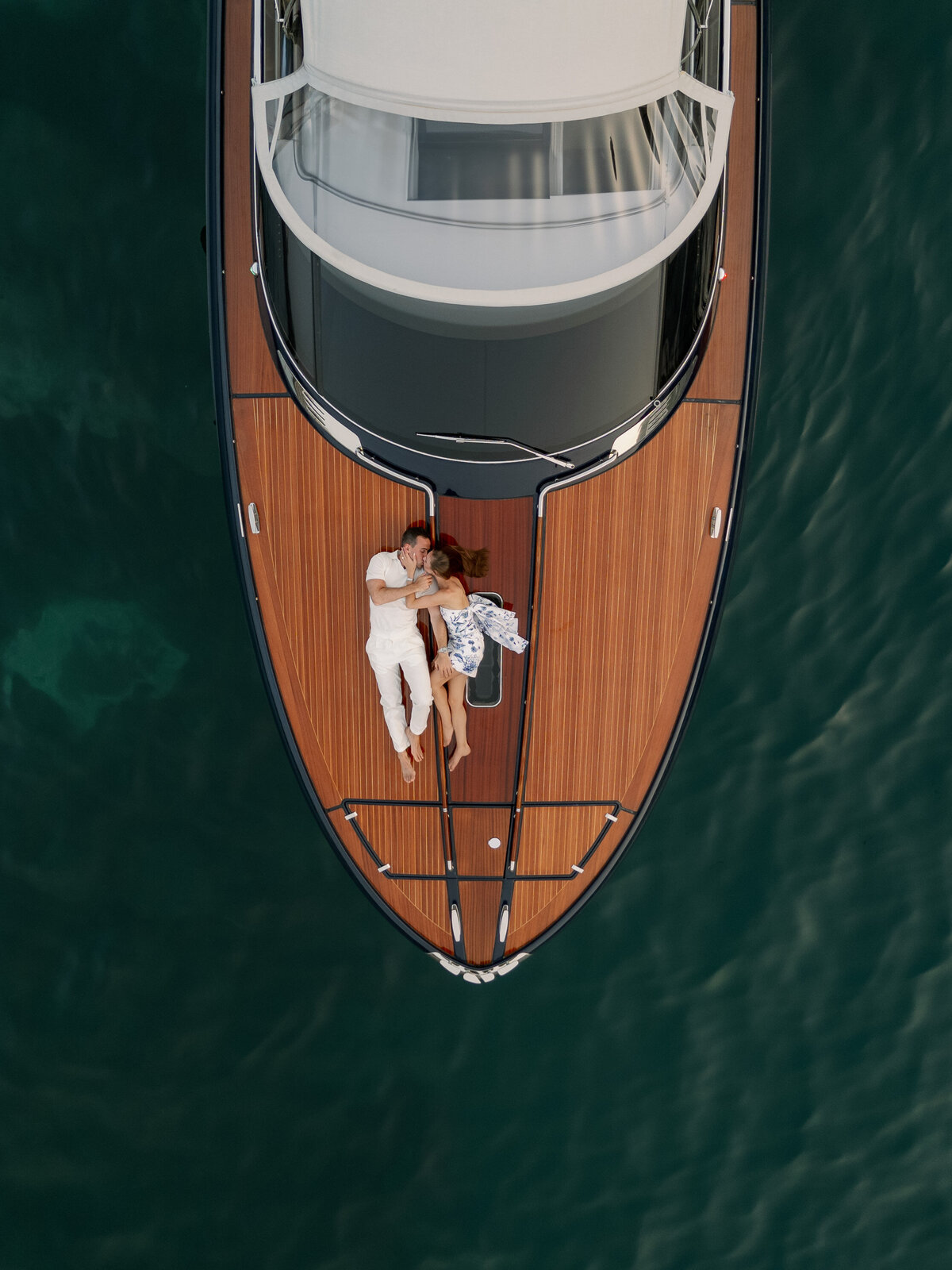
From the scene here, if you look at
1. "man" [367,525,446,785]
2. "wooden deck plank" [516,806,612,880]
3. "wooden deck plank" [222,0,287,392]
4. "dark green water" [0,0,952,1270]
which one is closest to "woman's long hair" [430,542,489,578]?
"man" [367,525,446,785]

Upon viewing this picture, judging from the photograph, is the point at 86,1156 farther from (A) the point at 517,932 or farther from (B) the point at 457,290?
(B) the point at 457,290

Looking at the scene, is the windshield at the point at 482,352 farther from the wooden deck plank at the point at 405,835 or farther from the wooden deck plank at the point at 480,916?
the wooden deck plank at the point at 480,916

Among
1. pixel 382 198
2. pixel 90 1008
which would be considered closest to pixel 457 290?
pixel 382 198

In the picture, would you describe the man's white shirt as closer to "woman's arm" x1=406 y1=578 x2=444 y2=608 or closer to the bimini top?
"woman's arm" x1=406 y1=578 x2=444 y2=608

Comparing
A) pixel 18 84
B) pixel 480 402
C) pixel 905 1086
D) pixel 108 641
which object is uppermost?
pixel 18 84

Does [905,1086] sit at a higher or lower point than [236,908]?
lower

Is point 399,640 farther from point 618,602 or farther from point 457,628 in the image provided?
point 618,602
